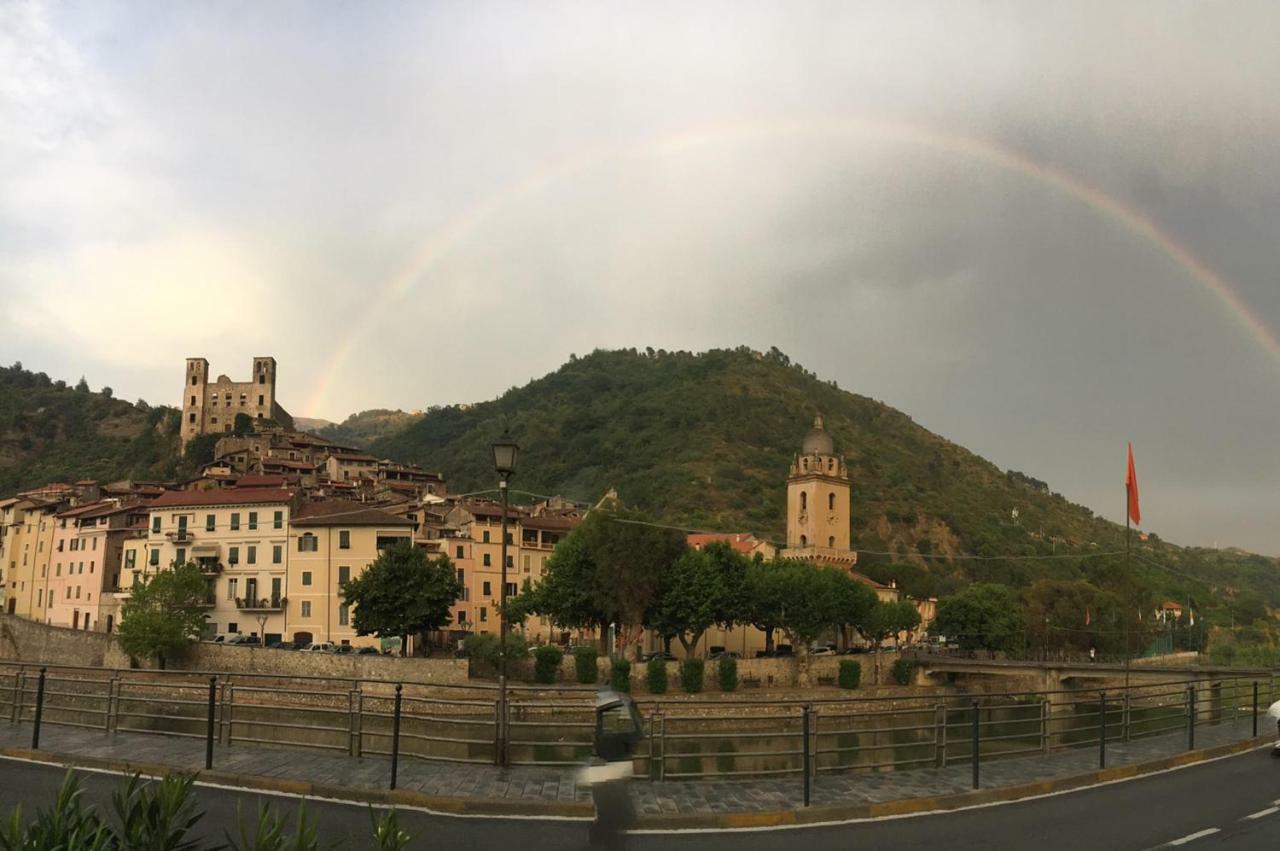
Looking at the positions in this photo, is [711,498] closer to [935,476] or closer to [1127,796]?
[935,476]

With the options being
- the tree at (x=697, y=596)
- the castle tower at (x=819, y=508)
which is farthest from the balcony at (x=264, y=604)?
the castle tower at (x=819, y=508)

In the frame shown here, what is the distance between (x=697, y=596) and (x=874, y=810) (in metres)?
56.7

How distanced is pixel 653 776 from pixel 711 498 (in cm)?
13173

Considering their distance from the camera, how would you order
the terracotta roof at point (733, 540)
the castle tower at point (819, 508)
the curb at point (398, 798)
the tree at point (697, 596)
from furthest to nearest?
the castle tower at point (819, 508) → the terracotta roof at point (733, 540) → the tree at point (697, 596) → the curb at point (398, 798)

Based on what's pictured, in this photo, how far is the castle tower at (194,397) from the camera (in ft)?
523

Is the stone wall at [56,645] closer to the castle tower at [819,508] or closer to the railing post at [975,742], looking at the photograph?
the railing post at [975,742]

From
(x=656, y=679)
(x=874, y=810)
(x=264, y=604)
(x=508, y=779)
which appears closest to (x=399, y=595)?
(x=264, y=604)

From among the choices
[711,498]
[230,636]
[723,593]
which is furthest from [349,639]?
[711,498]

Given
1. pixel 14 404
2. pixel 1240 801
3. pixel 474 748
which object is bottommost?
pixel 474 748

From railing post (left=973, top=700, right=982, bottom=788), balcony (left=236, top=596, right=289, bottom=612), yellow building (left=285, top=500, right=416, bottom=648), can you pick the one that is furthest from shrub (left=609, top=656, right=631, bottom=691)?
railing post (left=973, top=700, right=982, bottom=788)

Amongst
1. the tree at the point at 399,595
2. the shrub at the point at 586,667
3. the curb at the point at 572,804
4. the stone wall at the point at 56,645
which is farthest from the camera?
the stone wall at the point at 56,645

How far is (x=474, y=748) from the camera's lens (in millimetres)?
38594

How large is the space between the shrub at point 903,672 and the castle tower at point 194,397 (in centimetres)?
12072

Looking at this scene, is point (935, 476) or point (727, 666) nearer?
point (727, 666)
